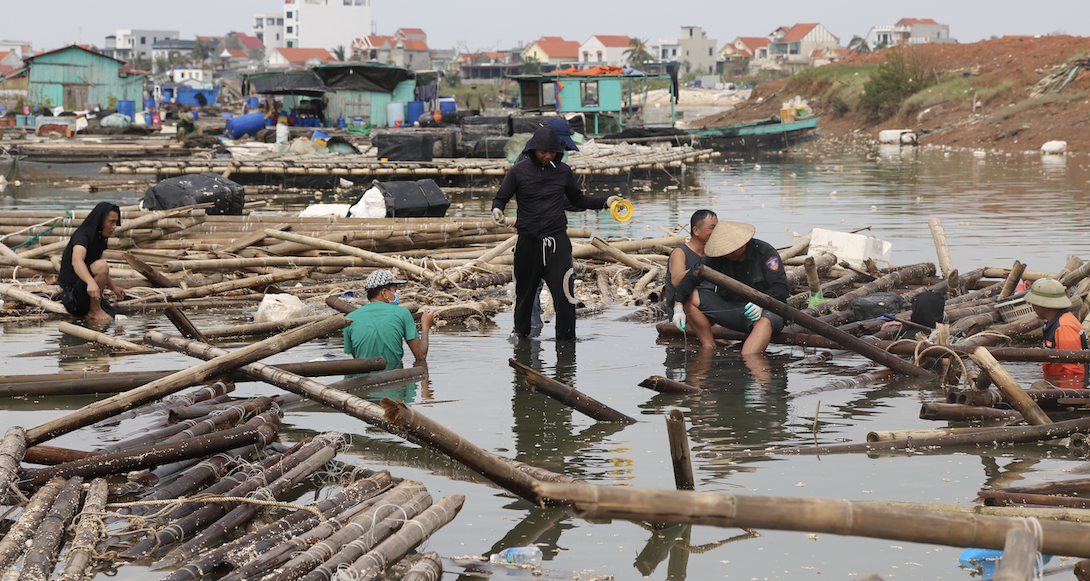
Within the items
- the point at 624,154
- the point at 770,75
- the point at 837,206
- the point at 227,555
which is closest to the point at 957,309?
the point at 227,555

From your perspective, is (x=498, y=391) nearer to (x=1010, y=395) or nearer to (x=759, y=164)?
(x=1010, y=395)

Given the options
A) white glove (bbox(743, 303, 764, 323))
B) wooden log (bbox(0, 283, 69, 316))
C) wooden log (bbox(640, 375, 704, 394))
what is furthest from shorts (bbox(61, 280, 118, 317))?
white glove (bbox(743, 303, 764, 323))

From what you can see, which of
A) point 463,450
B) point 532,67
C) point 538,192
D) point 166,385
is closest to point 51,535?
point 166,385

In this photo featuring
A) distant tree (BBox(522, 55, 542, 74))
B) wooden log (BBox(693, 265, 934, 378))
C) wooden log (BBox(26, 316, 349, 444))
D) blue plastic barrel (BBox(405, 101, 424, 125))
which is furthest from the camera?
distant tree (BBox(522, 55, 542, 74))

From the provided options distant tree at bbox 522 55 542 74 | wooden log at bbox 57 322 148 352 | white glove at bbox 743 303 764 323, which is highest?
distant tree at bbox 522 55 542 74

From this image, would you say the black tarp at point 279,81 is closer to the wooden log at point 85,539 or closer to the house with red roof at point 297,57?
the wooden log at point 85,539

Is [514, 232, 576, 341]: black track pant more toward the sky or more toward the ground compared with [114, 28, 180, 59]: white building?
more toward the ground

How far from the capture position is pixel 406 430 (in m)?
4.29

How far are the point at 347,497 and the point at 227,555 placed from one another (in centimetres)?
80

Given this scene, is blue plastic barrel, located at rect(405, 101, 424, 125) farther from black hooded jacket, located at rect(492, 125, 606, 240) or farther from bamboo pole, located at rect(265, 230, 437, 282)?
black hooded jacket, located at rect(492, 125, 606, 240)

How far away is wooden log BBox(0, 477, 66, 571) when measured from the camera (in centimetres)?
418

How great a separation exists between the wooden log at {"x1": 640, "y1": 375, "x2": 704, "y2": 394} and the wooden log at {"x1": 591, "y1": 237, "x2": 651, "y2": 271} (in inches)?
178

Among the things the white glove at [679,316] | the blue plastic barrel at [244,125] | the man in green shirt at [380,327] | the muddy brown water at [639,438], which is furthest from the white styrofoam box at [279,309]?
the blue plastic barrel at [244,125]

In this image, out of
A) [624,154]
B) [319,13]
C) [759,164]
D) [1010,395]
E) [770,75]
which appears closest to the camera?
[1010,395]
